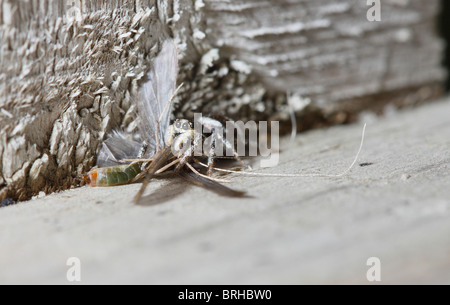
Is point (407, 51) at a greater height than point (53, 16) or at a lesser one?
lesser

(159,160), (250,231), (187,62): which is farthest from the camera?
(187,62)

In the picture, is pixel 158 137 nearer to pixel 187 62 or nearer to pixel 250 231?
pixel 187 62

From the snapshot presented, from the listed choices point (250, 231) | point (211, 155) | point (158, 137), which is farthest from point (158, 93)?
point (250, 231)

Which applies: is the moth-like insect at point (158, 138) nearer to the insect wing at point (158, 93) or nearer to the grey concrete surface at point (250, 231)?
the insect wing at point (158, 93)

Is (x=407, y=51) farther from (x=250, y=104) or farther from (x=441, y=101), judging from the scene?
(x=250, y=104)

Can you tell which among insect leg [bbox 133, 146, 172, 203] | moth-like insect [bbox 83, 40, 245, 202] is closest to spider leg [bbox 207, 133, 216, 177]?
moth-like insect [bbox 83, 40, 245, 202]
